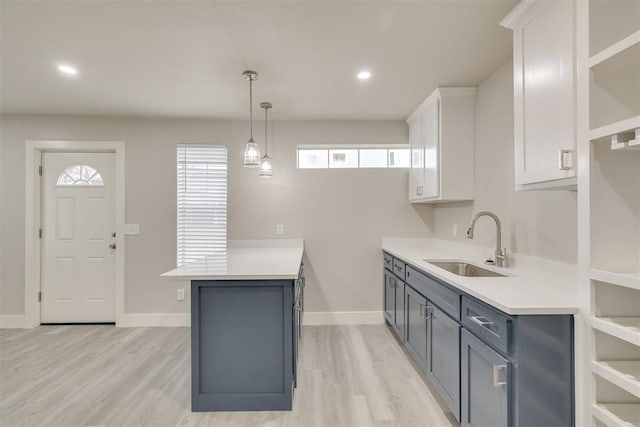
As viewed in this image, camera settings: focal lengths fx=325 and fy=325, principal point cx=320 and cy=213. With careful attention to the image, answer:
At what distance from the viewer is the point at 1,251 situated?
12.5 feet

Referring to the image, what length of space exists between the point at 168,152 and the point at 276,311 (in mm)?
2701

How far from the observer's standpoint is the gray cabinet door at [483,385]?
57.0 inches

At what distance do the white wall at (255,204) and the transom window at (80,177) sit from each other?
370 mm

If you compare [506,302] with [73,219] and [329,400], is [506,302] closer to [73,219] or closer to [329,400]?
[329,400]

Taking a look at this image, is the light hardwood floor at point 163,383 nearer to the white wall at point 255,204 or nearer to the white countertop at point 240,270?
the white wall at point 255,204

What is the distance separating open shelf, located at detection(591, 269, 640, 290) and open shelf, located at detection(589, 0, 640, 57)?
90 cm

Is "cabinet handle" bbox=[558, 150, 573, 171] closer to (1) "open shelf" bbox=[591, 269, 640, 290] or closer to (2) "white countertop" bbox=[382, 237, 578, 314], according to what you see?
(1) "open shelf" bbox=[591, 269, 640, 290]

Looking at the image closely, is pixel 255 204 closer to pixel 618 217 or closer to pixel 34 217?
pixel 34 217

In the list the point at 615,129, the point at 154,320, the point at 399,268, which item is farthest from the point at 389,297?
the point at 154,320

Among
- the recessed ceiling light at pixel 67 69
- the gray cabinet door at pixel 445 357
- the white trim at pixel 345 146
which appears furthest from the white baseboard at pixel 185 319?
the recessed ceiling light at pixel 67 69

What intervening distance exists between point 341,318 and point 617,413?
9.26ft

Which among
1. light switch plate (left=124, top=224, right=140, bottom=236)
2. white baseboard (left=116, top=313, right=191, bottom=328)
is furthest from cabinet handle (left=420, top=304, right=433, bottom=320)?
light switch plate (left=124, top=224, right=140, bottom=236)

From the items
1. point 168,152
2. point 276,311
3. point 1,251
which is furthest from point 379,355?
point 1,251

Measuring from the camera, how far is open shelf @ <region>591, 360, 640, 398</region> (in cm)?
117
